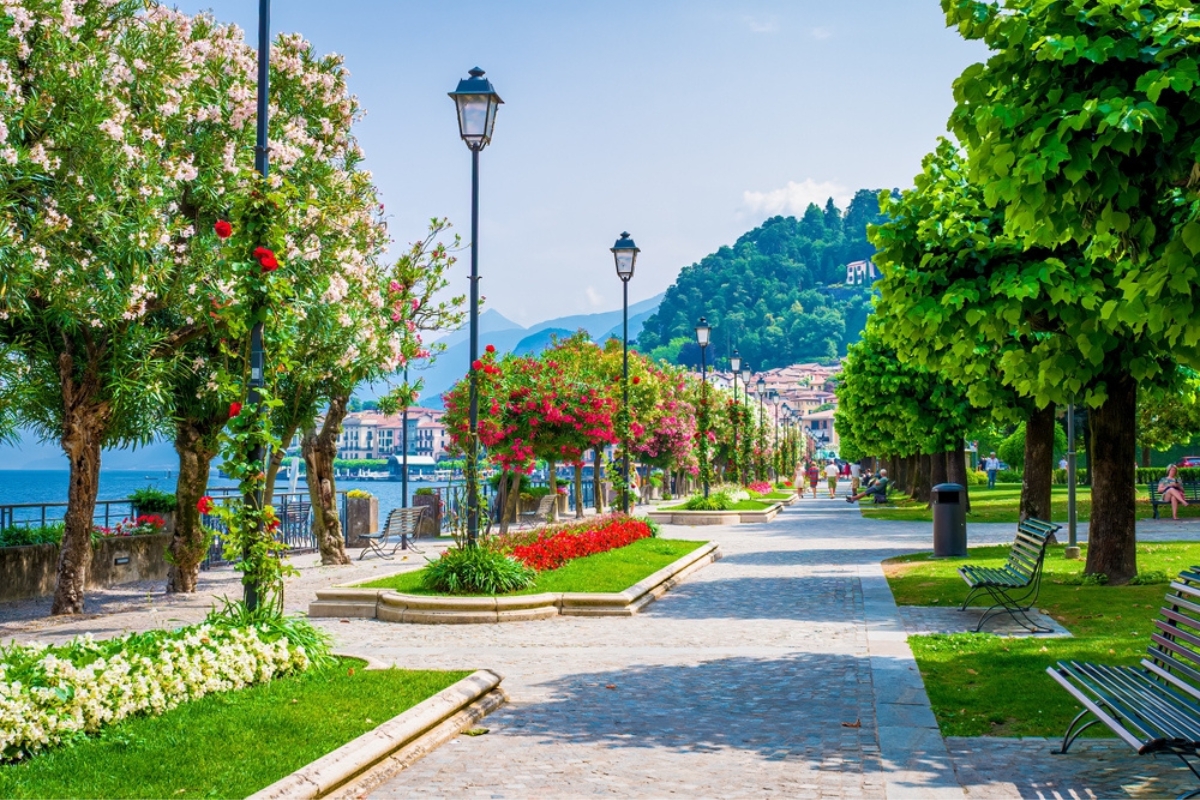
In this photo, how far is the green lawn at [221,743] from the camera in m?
5.76

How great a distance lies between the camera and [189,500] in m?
16.8

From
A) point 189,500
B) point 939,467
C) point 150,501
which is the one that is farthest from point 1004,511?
point 189,500

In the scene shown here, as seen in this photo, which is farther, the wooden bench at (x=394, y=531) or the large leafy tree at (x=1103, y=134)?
the wooden bench at (x=394, y=531)

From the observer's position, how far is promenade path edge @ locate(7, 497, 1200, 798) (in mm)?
6375

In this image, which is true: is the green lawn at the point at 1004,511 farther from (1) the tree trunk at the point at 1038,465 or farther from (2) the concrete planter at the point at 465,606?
(2) the concrete planter at the point at 465,606

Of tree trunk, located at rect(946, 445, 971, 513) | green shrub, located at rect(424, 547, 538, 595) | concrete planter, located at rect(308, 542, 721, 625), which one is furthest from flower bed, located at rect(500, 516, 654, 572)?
tree trunk, located at rect(946, 445, 971, 513)

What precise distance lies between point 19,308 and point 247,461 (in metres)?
4.61

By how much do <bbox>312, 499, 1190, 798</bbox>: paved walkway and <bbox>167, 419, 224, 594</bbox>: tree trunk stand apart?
4.40 metres

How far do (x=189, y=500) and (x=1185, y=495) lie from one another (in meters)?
26.1

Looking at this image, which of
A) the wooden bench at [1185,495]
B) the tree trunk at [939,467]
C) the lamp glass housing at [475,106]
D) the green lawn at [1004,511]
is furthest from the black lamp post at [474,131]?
the tree trunk at [939,467]

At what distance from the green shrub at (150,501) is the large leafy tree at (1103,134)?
17.1m

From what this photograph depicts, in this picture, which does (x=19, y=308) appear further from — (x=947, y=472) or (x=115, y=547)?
(x=947, y=472)

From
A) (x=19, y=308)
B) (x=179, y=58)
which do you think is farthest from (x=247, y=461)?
(x=179, y=58)

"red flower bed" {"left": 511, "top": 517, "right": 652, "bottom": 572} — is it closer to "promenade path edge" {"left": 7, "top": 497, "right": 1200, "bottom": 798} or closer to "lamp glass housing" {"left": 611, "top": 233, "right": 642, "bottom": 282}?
"promenade path edge" {"left": 7, "top": 497, "right": 1200, "bottom": 798}
